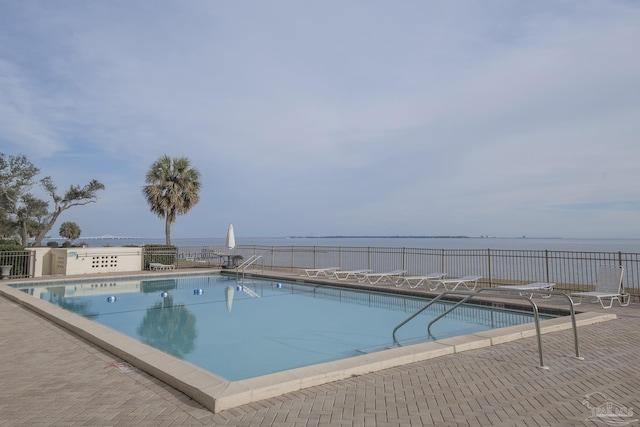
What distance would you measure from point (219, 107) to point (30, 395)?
54.9 ft

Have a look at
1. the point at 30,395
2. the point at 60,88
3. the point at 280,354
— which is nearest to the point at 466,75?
the point at 280,354

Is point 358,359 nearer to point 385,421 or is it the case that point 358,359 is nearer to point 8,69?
point 385,421

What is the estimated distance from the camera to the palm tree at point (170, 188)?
2234 cm

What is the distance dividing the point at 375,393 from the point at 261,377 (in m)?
1.17

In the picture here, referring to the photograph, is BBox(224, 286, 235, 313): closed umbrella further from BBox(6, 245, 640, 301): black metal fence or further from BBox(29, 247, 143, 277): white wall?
BBox(29, 247, 143, 277): white wall

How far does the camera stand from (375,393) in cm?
390

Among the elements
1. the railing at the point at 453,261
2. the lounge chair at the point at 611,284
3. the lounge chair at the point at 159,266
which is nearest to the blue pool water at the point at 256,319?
the lounge chair at the point at 611,284

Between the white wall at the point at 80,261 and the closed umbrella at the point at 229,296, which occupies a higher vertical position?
the white wall at the point at 80,261

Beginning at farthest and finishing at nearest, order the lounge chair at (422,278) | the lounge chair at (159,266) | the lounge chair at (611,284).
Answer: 1. the lounge chair at (159,266)
2. the lounge chair at (422,278)
3. the lounge chair at (611,284)

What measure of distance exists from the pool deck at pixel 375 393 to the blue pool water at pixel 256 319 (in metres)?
1.88

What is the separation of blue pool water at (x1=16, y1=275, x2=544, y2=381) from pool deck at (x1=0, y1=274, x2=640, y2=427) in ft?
6.17

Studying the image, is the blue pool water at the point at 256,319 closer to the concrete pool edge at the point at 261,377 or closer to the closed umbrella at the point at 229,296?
the closed umbrella at the point at 229,296

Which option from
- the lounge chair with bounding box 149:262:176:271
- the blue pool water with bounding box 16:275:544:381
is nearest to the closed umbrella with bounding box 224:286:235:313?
the blue pool water with bounding box 16:275:544:381

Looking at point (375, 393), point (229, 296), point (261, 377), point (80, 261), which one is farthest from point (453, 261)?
point (80, 261)
